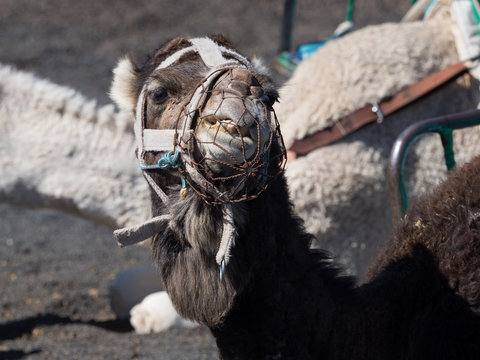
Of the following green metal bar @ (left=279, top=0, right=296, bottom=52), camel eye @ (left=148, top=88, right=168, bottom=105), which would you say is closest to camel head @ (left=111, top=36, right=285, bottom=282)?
camel eye @ (left=148, top=88, right=168, bottom=105)

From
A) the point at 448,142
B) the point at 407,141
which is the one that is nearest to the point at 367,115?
the point at 448,142

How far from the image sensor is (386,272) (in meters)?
2.37

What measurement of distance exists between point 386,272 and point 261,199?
53cm

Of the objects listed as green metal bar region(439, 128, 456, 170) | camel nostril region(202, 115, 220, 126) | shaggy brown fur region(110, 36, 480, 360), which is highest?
camel nostril region(202, 115, 220, 126)

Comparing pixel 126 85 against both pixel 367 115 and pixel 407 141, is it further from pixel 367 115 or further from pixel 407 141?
pixel 367 115

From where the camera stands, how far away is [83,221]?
24.9ft

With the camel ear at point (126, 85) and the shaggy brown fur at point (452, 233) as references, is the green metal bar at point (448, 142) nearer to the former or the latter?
the shaggy brown fur at point (452, 233)

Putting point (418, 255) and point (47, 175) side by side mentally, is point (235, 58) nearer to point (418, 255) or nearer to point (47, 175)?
point (418, 255)

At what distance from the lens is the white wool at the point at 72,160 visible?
430 cm

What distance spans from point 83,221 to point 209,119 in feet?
19.2

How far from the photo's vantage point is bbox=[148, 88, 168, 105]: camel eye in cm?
223

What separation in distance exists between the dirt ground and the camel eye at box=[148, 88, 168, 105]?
4.12 ft

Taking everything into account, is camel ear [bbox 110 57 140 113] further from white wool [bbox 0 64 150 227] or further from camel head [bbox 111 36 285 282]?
white wool [bbox 0 64 150 227]

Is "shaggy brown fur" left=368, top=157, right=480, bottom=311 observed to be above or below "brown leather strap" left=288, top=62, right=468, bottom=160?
below
